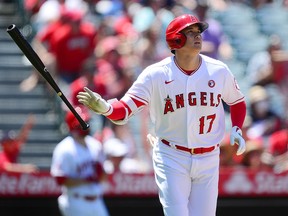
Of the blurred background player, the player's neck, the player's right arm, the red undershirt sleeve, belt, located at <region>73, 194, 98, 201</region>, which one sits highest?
the player's neck

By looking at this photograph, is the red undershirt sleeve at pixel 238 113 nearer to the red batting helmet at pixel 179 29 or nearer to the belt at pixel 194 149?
the belt at pixel 194 149

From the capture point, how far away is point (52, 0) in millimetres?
11438

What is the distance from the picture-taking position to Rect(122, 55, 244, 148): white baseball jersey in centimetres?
644

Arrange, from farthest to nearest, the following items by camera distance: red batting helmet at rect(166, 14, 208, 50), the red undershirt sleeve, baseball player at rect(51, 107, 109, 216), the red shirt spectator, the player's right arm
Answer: the red shirt spectator, baseball player at rect(51, 107, 109, 216), the red undershirt sleeve, red batting helmet at rect(166, 14, 208, 50), the player's right arm

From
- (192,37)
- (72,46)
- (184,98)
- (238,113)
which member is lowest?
(238,113)

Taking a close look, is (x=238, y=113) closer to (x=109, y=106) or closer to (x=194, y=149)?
(x=194, y=149)

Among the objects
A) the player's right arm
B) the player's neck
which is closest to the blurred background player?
the player's right arm

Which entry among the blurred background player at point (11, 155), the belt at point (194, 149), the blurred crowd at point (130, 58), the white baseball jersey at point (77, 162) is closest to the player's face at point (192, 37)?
the belt at point (194, 149)

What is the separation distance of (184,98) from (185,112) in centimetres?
11

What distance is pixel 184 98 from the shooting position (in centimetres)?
643

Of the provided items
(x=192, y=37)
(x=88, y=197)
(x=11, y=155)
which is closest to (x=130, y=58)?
(x=11, y=155)

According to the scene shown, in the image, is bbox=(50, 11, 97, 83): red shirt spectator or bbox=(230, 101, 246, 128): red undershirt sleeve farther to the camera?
bbox=(50, 11, 97, 83): red shirt spectator

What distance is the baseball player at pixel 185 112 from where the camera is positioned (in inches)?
253

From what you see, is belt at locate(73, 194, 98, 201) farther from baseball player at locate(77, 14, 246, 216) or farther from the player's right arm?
the player's right arm
